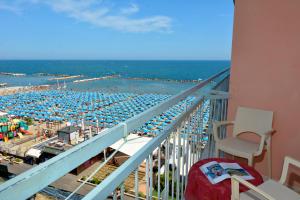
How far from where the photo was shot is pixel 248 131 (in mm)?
2766

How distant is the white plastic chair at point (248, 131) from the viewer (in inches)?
93.5

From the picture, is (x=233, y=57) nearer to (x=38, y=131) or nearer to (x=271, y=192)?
(x=271, y=192)

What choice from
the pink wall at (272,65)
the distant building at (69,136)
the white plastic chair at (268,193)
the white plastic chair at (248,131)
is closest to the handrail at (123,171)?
the white plastic chair at (268,193)

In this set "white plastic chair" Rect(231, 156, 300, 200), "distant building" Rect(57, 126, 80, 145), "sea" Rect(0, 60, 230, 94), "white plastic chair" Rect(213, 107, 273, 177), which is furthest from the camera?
"sea" Rect(0, 60, 230, 94)

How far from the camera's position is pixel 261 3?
266cm

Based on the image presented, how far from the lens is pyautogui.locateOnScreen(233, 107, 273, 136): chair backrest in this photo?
266cm

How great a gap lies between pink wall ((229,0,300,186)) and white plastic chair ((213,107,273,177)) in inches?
7.4

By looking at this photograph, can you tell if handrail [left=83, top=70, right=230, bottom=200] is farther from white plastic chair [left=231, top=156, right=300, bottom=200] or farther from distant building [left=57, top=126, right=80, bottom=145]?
distant building [left=57, top=126, right=80, bottom=145]

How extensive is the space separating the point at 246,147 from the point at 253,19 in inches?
63.4

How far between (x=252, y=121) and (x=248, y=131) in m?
0.14

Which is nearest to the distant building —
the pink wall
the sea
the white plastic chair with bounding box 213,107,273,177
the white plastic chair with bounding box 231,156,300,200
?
the sea

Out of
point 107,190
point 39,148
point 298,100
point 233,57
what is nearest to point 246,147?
point 298,100

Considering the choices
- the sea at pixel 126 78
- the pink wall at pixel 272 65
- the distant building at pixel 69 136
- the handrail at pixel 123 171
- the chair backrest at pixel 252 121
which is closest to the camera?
the handrail at pixel 123 171

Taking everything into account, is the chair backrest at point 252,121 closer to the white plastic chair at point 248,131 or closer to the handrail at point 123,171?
the white plastic chair at point 248,131
